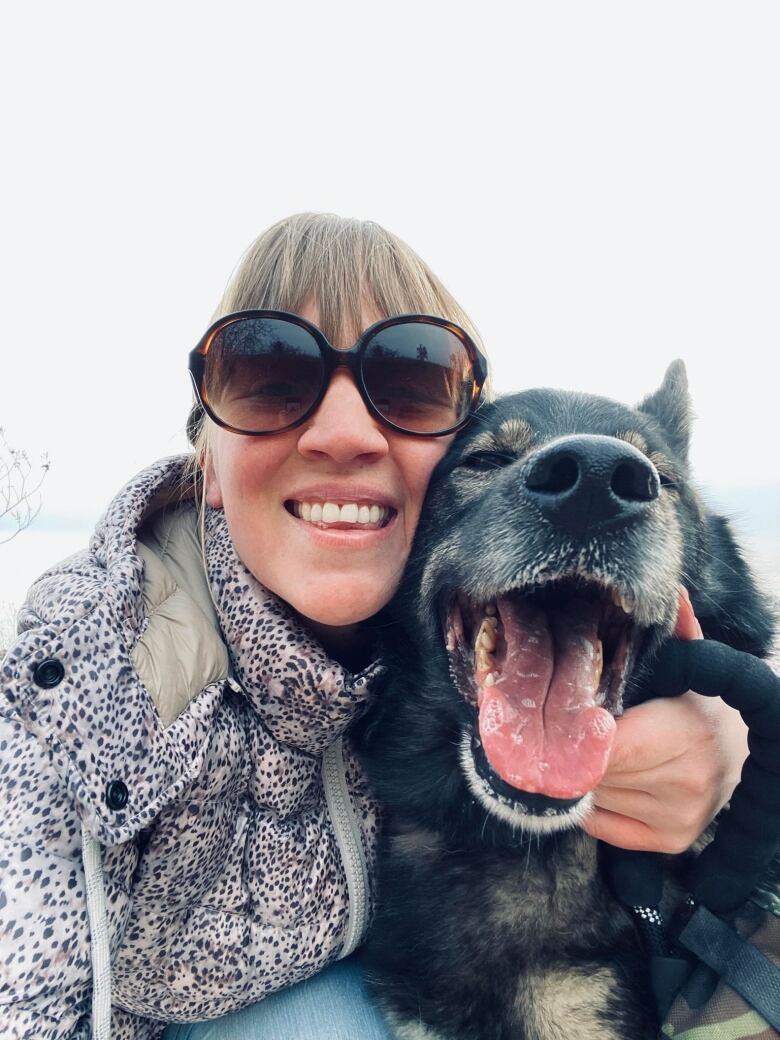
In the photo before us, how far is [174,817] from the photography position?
1.83m

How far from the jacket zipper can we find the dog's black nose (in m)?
1.10

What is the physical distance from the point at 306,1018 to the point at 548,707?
130 cm

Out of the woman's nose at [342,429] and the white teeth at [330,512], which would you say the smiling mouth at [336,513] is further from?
the woman's nose at [342,429]

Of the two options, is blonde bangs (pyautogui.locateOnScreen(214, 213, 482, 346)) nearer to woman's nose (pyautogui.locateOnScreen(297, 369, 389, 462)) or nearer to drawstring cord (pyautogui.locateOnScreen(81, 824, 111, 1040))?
woman's nose (pyautogui.locateOnScreen(297, 369, 389, 462))

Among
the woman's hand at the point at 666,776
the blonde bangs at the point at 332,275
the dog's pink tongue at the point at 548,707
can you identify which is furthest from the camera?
the blonde bangs at the point at 332,275

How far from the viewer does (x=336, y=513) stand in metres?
2.06

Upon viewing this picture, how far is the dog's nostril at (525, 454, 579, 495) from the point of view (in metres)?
1.77

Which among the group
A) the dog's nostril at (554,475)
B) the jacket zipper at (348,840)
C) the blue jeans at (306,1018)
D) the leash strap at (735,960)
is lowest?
the blue jeans at (306,1018)

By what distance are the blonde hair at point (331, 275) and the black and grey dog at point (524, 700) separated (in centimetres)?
56

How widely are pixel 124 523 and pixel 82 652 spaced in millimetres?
539

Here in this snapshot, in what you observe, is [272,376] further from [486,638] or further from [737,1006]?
[737,1006]

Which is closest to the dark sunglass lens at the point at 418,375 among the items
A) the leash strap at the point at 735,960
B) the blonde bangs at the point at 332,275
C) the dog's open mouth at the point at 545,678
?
the blonde bangs at the point at 332,275

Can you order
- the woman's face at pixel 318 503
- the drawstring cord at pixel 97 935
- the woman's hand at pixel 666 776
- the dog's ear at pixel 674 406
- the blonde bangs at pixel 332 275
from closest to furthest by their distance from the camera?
1. the drawstring cord at pixel 97 935
2. the woman's hand at pixel 666 776
3. the woman's face at pixel 318 503
4. the blonde bangs at pixel 332 275
5. the dog's ear at pixel 674 406

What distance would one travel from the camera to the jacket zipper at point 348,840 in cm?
222
